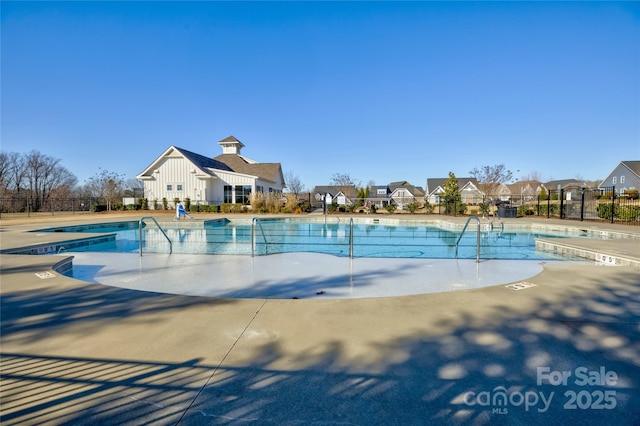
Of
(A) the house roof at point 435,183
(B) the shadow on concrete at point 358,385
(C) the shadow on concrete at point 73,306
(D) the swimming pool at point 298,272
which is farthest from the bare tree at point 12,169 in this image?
(A) the house roof at point 435,183

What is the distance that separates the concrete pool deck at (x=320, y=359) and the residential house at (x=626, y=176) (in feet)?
151

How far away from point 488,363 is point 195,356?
202 cm

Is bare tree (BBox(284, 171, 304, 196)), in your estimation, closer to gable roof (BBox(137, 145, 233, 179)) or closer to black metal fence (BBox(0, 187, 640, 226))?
gable roof (BBox(137, 145, 233, 179))

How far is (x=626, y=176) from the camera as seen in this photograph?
38.5 meters

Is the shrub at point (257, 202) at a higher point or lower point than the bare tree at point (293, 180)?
lower

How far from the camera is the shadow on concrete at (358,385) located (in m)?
1.52

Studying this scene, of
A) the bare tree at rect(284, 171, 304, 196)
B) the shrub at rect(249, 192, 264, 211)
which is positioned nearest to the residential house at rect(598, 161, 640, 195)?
the bare tree at rect(284, 171, 304, 196)

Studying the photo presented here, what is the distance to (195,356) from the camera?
2.11m

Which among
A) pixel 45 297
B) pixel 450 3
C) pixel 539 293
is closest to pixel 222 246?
pixel 45 297

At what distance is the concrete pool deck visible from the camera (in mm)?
1558

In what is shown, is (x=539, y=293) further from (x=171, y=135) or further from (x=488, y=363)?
(x=171, y=135)

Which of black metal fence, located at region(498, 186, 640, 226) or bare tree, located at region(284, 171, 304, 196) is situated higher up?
bare tree, located at region(284, 171, 304, 196)

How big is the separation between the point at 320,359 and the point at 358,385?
0.37 metres

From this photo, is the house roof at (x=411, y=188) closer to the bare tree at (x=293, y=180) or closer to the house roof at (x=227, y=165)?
the bare tree at (x=293, y=180)
